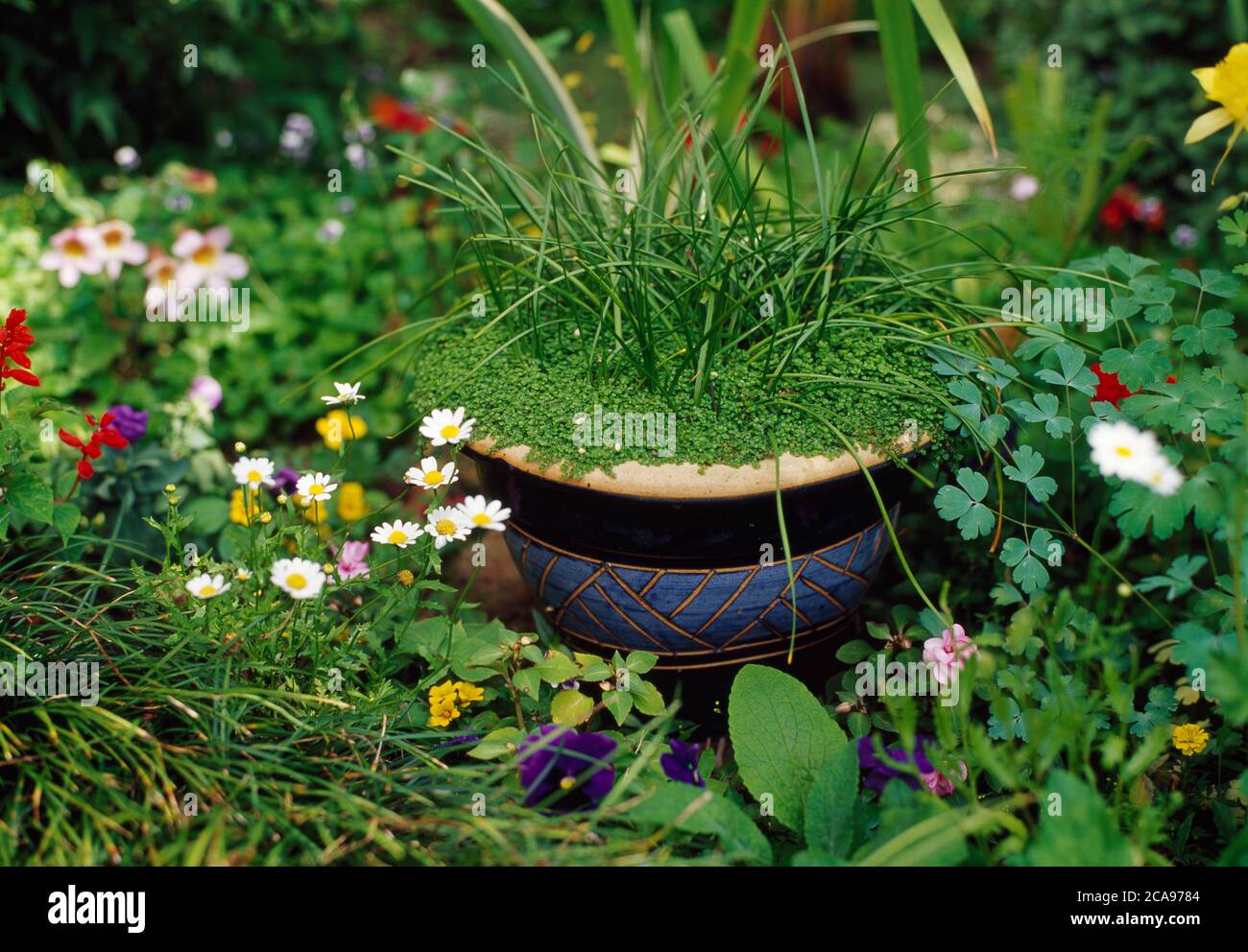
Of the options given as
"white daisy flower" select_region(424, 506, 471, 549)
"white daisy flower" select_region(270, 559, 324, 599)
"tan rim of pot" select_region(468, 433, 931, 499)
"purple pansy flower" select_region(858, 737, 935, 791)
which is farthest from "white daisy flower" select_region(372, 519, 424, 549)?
"purple pansy flower" select_region(858, 737, 935, 791)

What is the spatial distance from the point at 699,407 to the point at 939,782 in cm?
68

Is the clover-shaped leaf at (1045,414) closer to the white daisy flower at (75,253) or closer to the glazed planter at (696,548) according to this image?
the glazed planter at (696,548)

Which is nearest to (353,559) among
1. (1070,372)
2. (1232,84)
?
(1070,372)

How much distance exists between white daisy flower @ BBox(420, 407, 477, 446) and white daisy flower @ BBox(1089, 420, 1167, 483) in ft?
3.02

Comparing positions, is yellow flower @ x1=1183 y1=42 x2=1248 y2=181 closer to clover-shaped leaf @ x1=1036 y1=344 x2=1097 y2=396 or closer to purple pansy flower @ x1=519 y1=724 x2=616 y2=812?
clover-shaped leaf @ x1=1036 y1=344 x2=1097 y2=396

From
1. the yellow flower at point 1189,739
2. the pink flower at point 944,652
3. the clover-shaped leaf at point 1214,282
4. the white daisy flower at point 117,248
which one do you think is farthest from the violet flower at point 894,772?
the white daisy flower at point 117,248

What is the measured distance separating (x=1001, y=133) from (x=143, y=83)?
3.36m

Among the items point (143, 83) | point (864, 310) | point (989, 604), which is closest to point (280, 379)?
point (143, 83)

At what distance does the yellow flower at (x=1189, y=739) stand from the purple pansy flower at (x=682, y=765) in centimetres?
75

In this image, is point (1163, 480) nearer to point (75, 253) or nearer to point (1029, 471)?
point (1029, 471)

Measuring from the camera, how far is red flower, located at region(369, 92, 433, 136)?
3.27m
